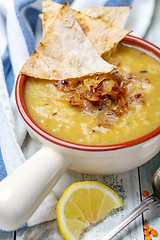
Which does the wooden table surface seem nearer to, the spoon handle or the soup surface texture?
the spoon handle

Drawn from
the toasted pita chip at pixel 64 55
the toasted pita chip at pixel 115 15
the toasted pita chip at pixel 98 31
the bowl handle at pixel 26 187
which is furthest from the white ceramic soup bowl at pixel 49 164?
the toasted pita chip at pixel 115 15

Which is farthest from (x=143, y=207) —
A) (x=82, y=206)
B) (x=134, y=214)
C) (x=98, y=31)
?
(x=98, y=31)

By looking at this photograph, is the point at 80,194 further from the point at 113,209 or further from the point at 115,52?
the point at 115,52

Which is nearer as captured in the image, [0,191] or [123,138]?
[0,191]

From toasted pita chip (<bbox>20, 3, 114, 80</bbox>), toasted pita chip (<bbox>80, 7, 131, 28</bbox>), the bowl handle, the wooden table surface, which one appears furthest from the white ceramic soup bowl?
toasted pita chip (<bbox>80, 7, 131, 28</bbox>)

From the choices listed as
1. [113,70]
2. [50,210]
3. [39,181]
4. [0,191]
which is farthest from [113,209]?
[113,70]

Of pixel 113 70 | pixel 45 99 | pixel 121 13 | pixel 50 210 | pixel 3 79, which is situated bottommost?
pixel 50 210

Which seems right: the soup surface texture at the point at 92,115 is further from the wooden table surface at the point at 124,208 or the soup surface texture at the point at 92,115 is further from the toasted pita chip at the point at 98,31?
the wooden table surface at the point at 124,208

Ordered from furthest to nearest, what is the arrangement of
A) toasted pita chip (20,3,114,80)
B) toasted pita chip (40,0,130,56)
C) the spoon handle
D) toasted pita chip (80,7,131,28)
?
toasted pita chip (80,7,131,28)
toasted pita chip (40,0,130,56)
toasted pita chip (20,3,114,80)
the spoon handle
